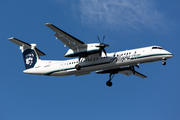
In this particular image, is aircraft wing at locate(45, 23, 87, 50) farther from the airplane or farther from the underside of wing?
the underside of wing

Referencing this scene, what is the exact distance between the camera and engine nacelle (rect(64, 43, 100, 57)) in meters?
23.1

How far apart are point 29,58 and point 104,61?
27.4ft

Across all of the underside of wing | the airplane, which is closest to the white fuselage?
the airplane

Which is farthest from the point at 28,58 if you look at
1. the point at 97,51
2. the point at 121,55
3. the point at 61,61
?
the point at 121,55

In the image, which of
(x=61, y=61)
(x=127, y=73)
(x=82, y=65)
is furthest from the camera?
(x=127, y=73)

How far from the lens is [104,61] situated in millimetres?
23672

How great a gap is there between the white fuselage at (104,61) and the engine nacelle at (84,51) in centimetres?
88

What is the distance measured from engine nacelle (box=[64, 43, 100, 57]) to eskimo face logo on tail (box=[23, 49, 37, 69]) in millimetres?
4854

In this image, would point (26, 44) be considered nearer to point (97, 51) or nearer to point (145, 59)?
point (97, 51)

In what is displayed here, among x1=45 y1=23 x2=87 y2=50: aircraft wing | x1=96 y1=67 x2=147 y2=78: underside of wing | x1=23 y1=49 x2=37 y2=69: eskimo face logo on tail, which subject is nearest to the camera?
x1=45 y1=23 x2=87 y2=50: aircraft wing

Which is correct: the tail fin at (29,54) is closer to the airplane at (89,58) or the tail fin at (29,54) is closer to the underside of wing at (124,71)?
the airplane at (89,58)

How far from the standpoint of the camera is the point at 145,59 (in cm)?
2294

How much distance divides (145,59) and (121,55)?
219 centimetres

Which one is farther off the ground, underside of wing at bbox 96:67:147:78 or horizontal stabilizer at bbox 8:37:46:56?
horizontal stabilizer at bbox 8:37:46:56
